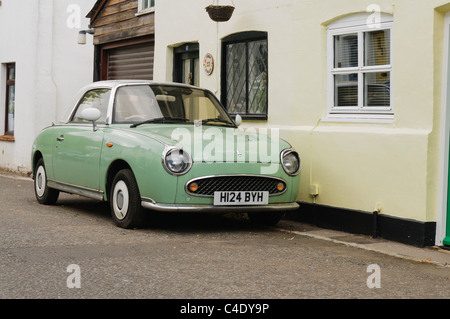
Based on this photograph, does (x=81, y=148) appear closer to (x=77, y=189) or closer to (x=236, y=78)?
(x=77, y=189)

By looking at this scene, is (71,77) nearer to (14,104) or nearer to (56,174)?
(14,104)

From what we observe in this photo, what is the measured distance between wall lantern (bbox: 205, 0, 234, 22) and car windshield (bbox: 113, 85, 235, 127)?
6.23 ft

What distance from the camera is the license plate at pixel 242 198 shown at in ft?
25.3

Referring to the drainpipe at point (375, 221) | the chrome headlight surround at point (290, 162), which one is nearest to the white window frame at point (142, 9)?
the chrome headlight surround at point (290, 162)

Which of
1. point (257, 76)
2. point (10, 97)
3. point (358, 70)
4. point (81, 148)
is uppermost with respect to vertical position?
point (10, 97)

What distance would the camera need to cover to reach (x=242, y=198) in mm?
7781

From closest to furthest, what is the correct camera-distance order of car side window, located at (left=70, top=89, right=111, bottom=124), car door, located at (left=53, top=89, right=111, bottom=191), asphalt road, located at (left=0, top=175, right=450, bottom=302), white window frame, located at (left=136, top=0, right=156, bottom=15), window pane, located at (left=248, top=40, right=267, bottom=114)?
asphalt road, located at (left=0, top=175, right=450, bottom=302) → car door, located at (left=53, top=89, right=111, bottom=191) → car side window, located at (left=70, top=89, right=111, bottom=124) → window pane, located at (left=248, top=40, right=267, bottom=114) → white window frame, located at (left=136, top=0, right=156, bottom=15)

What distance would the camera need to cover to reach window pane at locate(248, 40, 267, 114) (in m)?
10.7

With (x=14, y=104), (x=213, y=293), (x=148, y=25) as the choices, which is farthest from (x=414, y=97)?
(x=14, y=104)

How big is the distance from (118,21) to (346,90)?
7592mm

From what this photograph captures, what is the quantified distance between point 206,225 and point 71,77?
35.3ft

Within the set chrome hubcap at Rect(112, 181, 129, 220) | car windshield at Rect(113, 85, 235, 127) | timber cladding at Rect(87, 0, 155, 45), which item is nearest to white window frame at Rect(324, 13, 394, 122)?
car windshield at Rect(113, 85, 235, 127)

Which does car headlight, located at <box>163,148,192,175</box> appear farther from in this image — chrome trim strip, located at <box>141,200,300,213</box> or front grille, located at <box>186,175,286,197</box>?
chrome trim strip, located at <box>141,200,300,213</box>

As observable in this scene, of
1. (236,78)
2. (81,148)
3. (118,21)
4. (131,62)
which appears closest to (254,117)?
(236,78)
